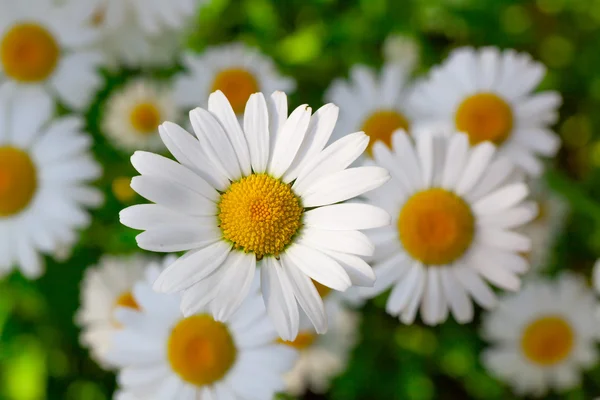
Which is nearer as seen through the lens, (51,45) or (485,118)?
(485,118)

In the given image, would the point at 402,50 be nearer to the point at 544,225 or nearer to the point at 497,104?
the point at 497,104

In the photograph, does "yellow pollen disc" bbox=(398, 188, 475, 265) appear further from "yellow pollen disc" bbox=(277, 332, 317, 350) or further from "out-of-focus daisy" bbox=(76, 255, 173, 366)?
"out-of-focus daisy" bbox=(76, 255, 173, 366)

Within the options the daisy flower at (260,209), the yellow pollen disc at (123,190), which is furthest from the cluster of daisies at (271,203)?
the yellow pollen disc at (123,190)

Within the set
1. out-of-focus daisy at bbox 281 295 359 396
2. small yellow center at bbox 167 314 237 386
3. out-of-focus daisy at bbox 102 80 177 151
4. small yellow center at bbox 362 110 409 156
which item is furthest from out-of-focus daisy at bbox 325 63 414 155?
small yellow center at bbox 167 314 237 386

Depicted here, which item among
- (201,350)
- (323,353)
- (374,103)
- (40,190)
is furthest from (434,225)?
(40,190)

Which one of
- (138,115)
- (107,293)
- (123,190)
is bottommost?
(107,293)

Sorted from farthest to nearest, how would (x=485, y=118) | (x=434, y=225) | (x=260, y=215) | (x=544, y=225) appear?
1. (x=544, y=225)
2. (x=485, y=118)
3. (x=434, y=225)
4. (x=260, y=215)

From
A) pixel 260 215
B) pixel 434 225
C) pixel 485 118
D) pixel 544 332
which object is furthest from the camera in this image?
pixel 544 332

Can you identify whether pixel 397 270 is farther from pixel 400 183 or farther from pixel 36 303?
pixel 36 303
